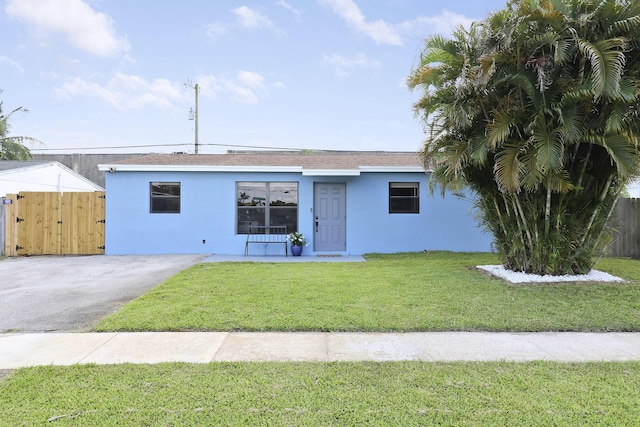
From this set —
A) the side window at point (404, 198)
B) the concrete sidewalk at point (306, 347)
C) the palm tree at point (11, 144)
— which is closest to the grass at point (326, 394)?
the concrete sidewalk at point (306, 347)

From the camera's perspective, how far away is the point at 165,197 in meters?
11.0

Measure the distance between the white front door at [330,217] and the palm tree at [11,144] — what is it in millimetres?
17604

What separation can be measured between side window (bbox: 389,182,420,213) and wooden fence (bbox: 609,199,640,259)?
18.4 ft

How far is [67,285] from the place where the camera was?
21.9ft

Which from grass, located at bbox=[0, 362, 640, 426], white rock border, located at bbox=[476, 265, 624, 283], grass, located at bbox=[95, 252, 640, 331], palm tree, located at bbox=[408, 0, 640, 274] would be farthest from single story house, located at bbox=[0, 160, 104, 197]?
white rock border, located at bbox=[476, 265, 624, 283]

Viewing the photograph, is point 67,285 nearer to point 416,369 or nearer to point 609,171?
point 416,369

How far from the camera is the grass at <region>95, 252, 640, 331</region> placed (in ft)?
14.0

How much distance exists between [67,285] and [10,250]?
5976 mm

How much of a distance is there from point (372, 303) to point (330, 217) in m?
6.06

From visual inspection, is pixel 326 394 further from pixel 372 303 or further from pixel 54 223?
pixel 54 223

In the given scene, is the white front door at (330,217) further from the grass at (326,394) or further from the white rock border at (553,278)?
the grass at (326,394)

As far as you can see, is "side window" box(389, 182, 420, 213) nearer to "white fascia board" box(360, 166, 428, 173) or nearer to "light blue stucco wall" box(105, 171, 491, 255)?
"light blue stucco wall" box(105, 171, 491, 255)

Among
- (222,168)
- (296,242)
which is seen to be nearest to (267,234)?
(296,242)

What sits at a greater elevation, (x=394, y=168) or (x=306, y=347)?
(x=394, y=168)
